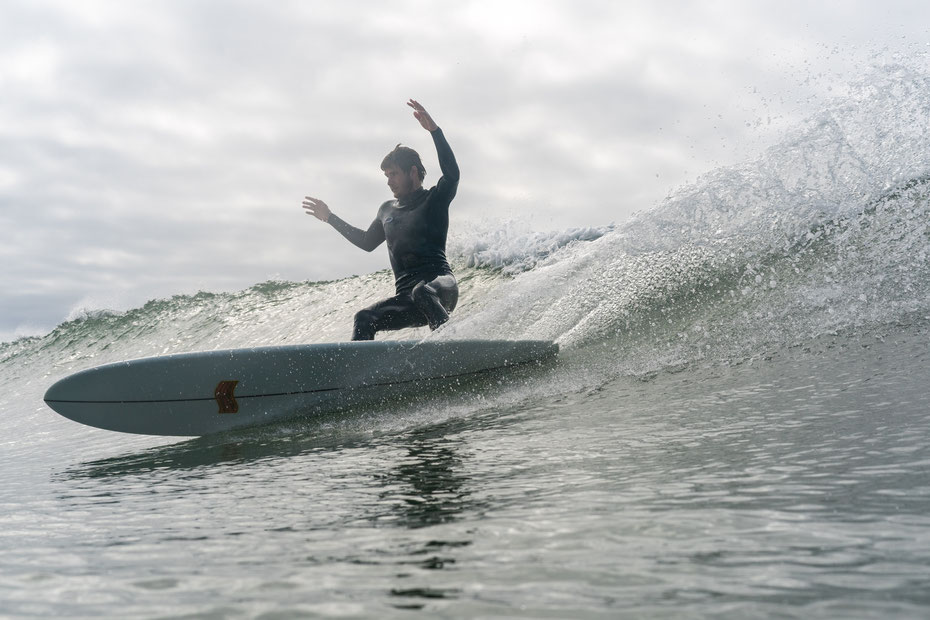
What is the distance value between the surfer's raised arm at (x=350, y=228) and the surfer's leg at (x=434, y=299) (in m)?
0.74

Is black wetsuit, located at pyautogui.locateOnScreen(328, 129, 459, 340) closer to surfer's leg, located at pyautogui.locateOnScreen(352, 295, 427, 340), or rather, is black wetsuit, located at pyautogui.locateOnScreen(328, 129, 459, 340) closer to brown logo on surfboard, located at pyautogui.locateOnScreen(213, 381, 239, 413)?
→ surfer's leg, located at pyautogui.locateOnScreen(352, 295, 427, 340)

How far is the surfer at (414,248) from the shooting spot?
5.19 metres

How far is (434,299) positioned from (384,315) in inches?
17.7

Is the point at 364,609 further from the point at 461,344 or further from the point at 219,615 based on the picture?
the point at 461,344

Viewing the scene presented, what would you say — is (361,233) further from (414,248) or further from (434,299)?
(434,299)

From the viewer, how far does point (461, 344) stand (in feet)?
16.1

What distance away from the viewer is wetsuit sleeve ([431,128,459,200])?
500 cm

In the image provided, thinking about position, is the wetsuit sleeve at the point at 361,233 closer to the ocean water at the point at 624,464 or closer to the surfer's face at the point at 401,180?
the surfer's face at the point at 401,180

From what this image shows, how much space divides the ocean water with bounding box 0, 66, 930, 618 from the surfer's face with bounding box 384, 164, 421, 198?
3.68 feet

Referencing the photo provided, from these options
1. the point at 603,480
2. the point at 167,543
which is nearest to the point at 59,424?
the point at 167,543

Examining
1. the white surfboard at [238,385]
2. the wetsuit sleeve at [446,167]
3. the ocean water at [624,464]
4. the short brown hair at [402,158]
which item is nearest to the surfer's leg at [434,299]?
the ocean water at [624,464]

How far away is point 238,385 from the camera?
15.2 ft

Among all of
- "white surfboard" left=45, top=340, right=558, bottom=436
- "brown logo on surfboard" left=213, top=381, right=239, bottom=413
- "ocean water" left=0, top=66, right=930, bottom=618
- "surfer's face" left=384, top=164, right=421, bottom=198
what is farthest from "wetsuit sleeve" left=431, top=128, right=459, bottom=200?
"brown logo on surfboard" left=213, top=381, right=239, bottom=413

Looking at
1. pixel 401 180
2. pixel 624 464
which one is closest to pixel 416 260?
pixel 401 180
